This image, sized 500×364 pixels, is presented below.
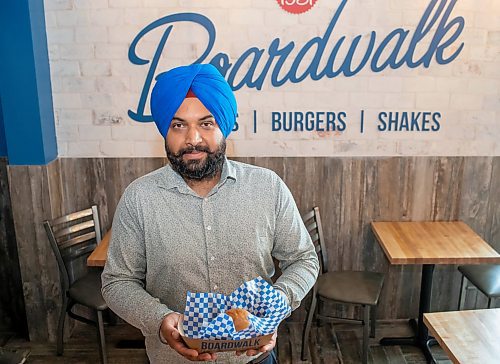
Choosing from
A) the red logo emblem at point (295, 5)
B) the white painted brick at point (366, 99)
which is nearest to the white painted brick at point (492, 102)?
the white painted brick at point (366, 99)

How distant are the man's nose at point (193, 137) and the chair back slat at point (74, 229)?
196 centimetres

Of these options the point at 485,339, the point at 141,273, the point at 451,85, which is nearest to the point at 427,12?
the point at 451,85

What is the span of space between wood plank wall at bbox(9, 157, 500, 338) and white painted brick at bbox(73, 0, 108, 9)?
976mm

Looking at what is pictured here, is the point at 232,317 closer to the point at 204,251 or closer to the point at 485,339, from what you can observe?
the point at 204,251

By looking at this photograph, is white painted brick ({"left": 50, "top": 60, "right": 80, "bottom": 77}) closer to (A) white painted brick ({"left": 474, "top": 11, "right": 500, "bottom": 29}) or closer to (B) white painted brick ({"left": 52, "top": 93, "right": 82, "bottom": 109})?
(B) white painted brick ({"left": 52, "top": 93, "right": 82, "bottom": 109})

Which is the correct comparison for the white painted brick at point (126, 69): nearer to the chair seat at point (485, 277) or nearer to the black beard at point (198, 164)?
the black beard at point (198, 164)

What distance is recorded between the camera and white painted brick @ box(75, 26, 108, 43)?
331 cm

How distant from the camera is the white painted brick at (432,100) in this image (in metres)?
3.40

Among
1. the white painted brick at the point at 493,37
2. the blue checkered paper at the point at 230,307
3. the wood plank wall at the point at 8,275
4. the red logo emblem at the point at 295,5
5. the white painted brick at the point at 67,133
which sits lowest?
the wood plank wall at the point at 8,275

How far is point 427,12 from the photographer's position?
3270 millimetres

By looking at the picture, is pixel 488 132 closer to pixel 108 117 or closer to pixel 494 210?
pixel 494 210

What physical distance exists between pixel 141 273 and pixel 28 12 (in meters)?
2.13

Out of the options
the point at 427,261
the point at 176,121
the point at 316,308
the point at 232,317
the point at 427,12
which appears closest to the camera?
the point at 232,317

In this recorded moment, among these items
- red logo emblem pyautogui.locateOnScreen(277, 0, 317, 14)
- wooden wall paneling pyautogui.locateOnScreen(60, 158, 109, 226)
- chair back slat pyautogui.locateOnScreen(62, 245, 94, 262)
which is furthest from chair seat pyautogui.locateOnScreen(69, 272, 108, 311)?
red logo emblem pyautogui.locateOnScreen(277, 0, 317, 14)
